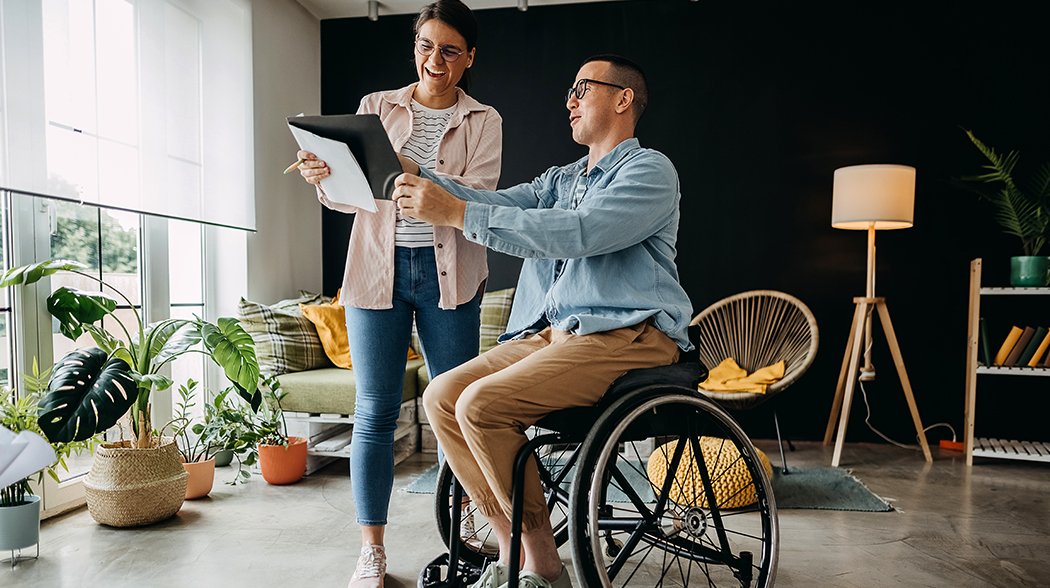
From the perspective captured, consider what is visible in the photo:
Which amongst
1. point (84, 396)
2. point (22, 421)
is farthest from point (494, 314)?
point (22, 421)

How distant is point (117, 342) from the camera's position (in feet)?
7.88

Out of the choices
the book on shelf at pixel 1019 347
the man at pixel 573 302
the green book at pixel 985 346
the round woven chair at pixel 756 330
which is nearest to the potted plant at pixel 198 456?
the man at pixel 573 302

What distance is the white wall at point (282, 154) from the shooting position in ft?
11.6

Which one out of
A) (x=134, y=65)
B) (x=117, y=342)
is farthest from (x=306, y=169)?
(x=134, y=65)

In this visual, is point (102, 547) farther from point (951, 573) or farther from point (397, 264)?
point (951, 573)

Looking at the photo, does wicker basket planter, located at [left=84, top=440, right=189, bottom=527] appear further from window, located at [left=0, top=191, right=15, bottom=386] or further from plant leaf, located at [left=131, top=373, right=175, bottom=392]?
window, located at [left=0, top=191, right=15, bottom=386]

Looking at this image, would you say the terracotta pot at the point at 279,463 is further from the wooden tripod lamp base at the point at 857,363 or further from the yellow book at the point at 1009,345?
the yellow book at the point at 1009,345

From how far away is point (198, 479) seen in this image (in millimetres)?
2633

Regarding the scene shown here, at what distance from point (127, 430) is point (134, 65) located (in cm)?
140

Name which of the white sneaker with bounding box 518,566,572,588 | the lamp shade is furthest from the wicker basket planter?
the lamp shade

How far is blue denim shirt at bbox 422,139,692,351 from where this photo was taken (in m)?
1.38

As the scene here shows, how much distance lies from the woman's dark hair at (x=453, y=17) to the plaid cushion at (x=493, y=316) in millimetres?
2009

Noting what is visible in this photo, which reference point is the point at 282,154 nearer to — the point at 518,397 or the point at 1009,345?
the point at 518,397

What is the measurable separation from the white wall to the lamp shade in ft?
9.10
